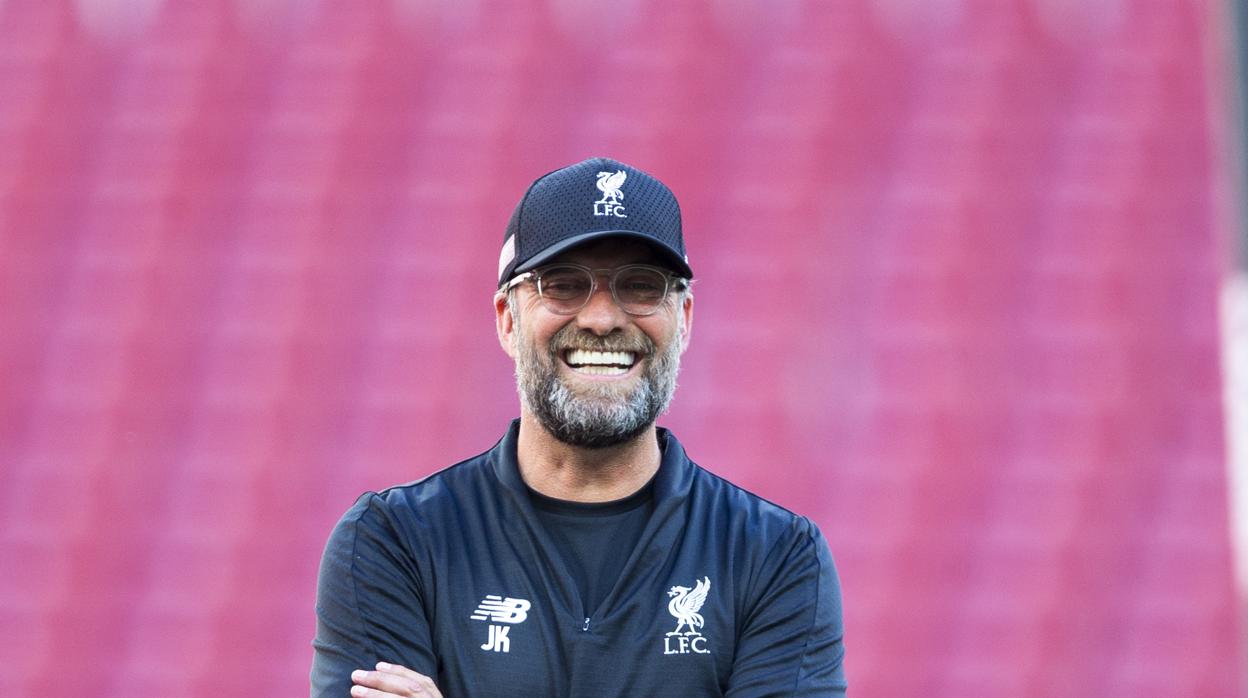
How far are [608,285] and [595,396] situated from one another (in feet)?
0.39

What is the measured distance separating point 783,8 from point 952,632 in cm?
211

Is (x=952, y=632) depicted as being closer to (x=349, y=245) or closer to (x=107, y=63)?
(x=349, y=245)

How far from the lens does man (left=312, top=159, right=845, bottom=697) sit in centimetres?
165

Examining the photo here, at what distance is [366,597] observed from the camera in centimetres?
169

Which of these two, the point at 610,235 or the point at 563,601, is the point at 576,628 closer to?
the point at 563,601

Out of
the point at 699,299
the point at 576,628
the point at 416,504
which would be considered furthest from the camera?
the point at 699,299

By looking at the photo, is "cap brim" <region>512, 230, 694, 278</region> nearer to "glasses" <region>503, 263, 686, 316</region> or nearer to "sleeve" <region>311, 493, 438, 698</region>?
"glasses" <region>503, 263, 686, 316</region>

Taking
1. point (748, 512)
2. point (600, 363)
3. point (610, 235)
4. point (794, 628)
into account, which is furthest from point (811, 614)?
point (610, 235)

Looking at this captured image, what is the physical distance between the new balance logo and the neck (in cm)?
14

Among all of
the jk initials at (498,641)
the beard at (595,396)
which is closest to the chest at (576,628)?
the jk initials at (498,641)

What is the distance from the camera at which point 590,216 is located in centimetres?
170

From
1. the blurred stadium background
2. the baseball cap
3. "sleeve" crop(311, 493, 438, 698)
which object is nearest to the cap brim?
the baseball cap

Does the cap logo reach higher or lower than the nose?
higher

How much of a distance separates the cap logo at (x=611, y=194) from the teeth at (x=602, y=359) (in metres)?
0.14
